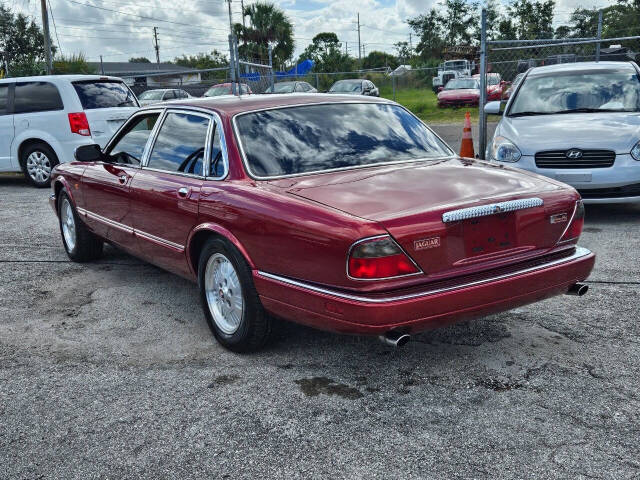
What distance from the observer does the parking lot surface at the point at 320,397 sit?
9.37 feet

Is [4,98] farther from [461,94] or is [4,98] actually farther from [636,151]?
[461,94]

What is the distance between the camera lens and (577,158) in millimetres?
7031

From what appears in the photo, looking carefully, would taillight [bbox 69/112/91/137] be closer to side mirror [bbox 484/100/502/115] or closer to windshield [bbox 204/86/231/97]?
side mirror [bbox 484/100/502/115]

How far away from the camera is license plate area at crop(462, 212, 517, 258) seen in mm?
3416

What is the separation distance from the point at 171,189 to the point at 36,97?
7.84 metres

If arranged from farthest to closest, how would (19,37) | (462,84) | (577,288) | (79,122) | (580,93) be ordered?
(19,37)
(462,84)
(79,122)
(580,93)
(577,288)

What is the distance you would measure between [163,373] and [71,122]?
808cm

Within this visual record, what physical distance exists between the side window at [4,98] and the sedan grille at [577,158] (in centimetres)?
846

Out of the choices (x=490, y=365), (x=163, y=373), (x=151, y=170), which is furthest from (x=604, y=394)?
(x=151, y=170)

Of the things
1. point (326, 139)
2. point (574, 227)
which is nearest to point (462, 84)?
point (326, 139)

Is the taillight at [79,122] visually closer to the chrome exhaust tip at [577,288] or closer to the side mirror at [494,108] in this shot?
the side mirror at [494,108]

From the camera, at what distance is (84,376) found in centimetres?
384

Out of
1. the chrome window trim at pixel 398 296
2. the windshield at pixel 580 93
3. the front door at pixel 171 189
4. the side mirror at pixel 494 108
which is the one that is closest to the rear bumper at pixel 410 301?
the chrome window trim at pixel 398 296

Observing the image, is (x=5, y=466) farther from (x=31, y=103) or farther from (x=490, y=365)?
(x=31, y=103)
